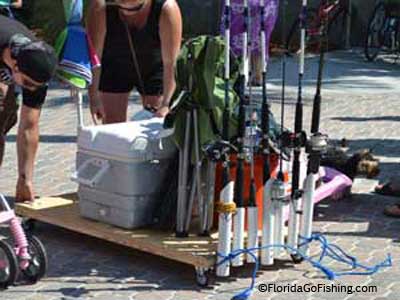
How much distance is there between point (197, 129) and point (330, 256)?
115cm

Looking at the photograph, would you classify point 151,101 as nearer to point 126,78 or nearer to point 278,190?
point 126,78

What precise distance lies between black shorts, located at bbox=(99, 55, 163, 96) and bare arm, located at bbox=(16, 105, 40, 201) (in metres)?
0.63

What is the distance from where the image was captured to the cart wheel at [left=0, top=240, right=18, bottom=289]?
4855mm

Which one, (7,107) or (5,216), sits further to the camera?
(7,107)

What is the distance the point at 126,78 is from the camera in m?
6.52

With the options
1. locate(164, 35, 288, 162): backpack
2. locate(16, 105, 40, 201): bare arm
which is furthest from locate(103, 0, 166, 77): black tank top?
locate(164, 35, 288, 162): backpack

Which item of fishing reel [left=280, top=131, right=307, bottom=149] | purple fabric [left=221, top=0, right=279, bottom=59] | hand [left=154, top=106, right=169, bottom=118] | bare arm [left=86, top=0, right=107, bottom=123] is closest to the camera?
fishing reel [left=280, top=131, right=307, bottom=149]

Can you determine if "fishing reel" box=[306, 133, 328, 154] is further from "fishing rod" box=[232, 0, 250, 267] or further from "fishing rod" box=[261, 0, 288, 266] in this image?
"fishing rod" box=[232, 0, 250, 267]

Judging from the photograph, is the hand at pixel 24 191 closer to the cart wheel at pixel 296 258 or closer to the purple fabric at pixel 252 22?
the cart wheel at pixel 296 258

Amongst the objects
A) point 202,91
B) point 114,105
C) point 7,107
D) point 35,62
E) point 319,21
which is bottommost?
point 319,21

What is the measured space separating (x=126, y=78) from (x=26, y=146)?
0.83 m

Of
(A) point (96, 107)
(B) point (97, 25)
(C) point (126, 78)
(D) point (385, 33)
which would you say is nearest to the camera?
(B) point (97, 25)

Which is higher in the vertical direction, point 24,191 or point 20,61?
point 20,61

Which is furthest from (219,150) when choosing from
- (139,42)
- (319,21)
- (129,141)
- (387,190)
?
(319,21)
